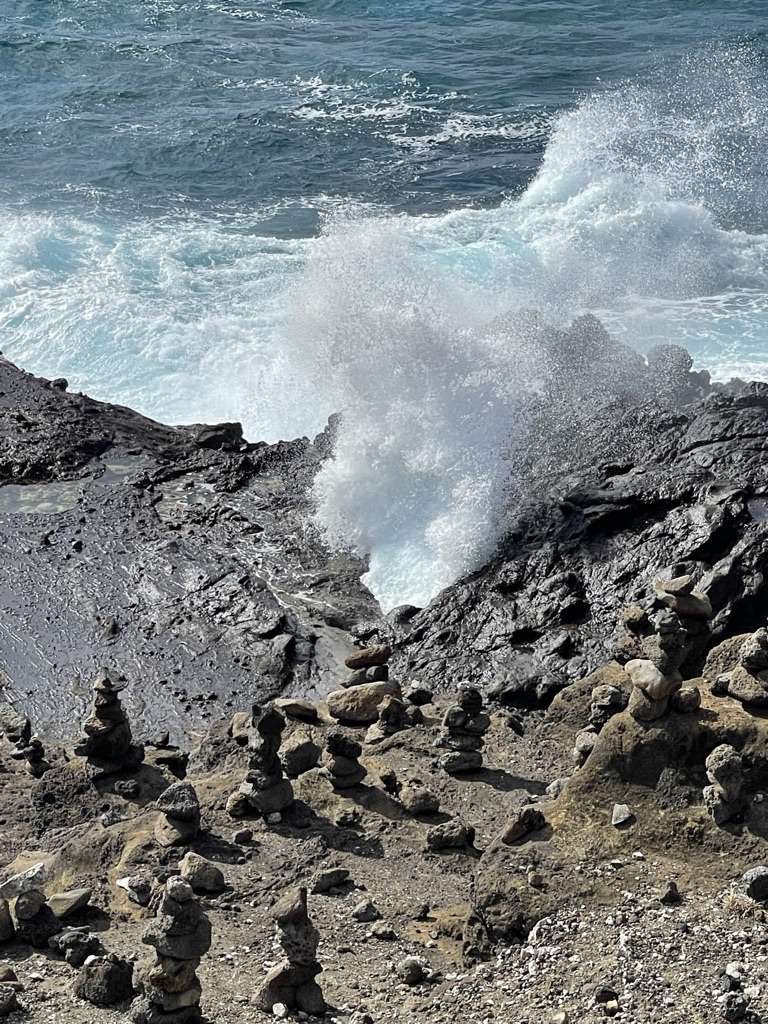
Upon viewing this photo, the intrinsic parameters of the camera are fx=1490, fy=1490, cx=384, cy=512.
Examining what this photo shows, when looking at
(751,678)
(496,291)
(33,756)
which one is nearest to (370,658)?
(33,756)

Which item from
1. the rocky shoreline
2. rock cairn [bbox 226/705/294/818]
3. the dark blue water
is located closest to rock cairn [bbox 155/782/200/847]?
the rocky shoreline

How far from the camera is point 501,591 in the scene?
16.1 meters

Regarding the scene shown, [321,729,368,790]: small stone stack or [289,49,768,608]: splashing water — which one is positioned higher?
[289,49,768,608]: splashing water

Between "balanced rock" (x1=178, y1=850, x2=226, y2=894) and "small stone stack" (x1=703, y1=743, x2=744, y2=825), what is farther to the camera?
"balanced rock" (x1=178, y1=850, x2=226, y2=894)

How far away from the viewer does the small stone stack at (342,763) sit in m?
12.4

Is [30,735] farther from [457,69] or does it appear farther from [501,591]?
[457,69]

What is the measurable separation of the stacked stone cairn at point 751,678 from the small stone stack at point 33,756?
20.6 feet

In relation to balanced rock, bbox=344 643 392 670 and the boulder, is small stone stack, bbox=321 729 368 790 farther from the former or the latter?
balanced rock, bbox=344 643 392 670

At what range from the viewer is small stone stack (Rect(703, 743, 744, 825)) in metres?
10.2

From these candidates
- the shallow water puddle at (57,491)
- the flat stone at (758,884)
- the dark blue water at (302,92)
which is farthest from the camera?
the dark blue water at (302,92)

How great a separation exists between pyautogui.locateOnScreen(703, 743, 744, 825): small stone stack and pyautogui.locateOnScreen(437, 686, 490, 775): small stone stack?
3.03 metres

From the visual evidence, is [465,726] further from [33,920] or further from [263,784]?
[33,920]

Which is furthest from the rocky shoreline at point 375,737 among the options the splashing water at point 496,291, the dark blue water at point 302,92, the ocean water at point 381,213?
the dark blue water at point 302,92

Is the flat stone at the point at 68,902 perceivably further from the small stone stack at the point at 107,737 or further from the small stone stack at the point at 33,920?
the small stone stack at the point at 107,737
